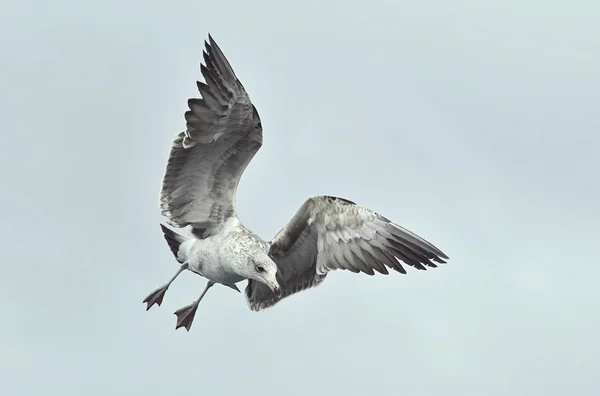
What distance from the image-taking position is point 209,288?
1171 inches

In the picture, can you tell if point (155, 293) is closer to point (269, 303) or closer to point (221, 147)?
point (269, 303)

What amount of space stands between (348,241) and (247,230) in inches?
78.3

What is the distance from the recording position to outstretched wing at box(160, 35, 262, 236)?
25.9 meters

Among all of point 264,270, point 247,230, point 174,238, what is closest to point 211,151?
point 247,230

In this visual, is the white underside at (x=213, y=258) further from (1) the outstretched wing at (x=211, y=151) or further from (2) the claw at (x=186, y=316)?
(2) the claw at (x=186, y=316)

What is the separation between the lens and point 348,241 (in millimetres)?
28000

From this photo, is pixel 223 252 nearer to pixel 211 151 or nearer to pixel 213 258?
pixel 213 258

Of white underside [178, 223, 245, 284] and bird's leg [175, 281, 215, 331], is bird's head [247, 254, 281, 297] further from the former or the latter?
bird's leg [175, 281, 215, 331]

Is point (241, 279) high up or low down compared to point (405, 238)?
down

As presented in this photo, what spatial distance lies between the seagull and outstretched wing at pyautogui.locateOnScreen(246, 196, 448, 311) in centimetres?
2

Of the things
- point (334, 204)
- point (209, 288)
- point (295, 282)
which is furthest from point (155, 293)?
point (334, 204)

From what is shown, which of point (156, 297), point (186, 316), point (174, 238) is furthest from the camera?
point (186, 316)

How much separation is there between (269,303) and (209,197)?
9.75 ft

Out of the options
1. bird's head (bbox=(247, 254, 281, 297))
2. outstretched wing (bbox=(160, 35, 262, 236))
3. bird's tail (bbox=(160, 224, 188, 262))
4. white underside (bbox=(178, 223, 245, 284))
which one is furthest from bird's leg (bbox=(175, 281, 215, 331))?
bird's head (bbox=(247, 254, 281, 297))
